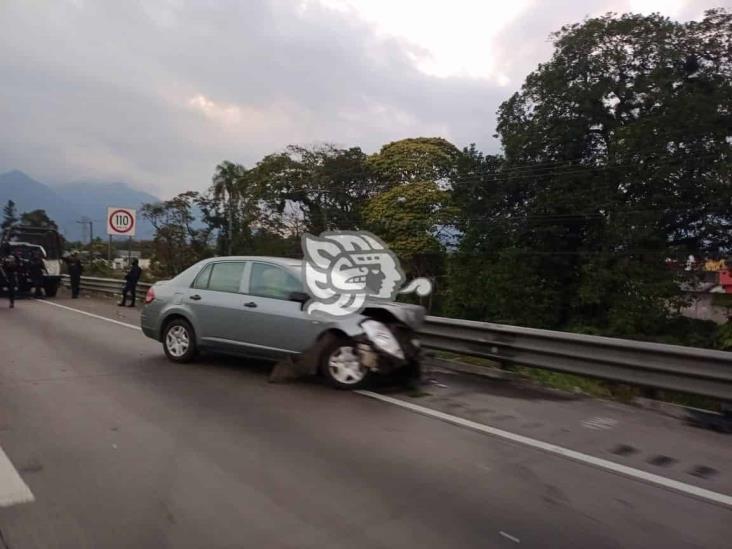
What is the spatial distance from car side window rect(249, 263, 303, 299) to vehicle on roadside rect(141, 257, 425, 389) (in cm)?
1

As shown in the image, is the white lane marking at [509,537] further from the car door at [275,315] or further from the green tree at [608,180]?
the green tree at [608,180]

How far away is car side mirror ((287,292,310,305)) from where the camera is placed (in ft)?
23.3

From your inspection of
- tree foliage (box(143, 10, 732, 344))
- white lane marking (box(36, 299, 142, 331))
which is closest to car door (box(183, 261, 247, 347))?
white lane marking (box(36, 299, 142, 331))

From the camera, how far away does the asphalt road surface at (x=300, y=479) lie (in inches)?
135

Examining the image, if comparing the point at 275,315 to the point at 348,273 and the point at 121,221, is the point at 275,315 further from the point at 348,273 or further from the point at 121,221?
the point at 121,221

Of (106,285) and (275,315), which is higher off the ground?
(275,315)

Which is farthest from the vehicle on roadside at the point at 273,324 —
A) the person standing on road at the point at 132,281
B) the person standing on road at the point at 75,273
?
the person standing on road at the point at 75,273

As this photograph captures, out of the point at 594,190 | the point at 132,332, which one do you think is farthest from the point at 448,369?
the point at 594,190

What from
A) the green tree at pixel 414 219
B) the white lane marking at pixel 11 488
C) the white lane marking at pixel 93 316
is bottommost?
the white lane marking at pixel 11 488

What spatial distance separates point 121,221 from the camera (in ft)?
73.8

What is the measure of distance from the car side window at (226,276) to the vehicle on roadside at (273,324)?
0.04 feet

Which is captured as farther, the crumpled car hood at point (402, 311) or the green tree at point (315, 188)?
the green tree at point (315, 188)

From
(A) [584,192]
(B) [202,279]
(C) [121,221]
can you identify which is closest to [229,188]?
(C) [121,221]

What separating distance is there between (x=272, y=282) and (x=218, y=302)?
0.80m
